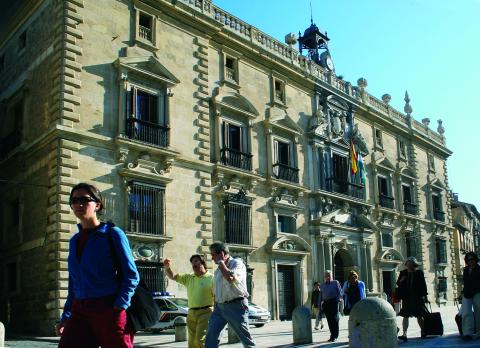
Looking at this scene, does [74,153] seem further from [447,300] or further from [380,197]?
[447,300]

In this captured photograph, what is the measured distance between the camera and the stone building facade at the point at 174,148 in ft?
60.1

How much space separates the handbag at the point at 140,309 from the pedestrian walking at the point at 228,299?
10.1ft

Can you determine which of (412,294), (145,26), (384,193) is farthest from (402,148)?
(412,294)

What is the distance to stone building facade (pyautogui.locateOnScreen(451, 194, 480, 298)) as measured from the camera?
2265 inches

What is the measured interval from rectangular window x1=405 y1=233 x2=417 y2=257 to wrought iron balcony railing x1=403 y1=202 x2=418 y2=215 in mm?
1413

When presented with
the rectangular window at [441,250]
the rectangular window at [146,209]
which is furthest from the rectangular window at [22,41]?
the rectangular window at [441,250]

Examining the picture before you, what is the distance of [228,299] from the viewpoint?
753cm

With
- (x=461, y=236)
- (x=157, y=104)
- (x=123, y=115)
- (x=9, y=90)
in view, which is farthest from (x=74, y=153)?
(x=461, y=236)

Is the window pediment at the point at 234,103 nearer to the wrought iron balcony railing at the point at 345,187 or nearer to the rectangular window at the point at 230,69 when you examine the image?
the rectangular window at the point at 230,69

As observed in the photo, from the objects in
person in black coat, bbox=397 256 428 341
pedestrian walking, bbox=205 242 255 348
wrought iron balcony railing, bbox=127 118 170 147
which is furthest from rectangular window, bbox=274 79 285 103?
pedestrian walking, bbox=205 242 255 348

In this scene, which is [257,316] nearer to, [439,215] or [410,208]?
[410,208]

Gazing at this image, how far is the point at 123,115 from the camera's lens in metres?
19.4

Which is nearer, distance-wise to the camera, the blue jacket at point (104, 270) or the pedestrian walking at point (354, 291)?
the blue jacket at point (104, 270)

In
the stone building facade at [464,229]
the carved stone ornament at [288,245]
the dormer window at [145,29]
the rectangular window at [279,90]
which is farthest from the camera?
the stone building facade at [464,229]
